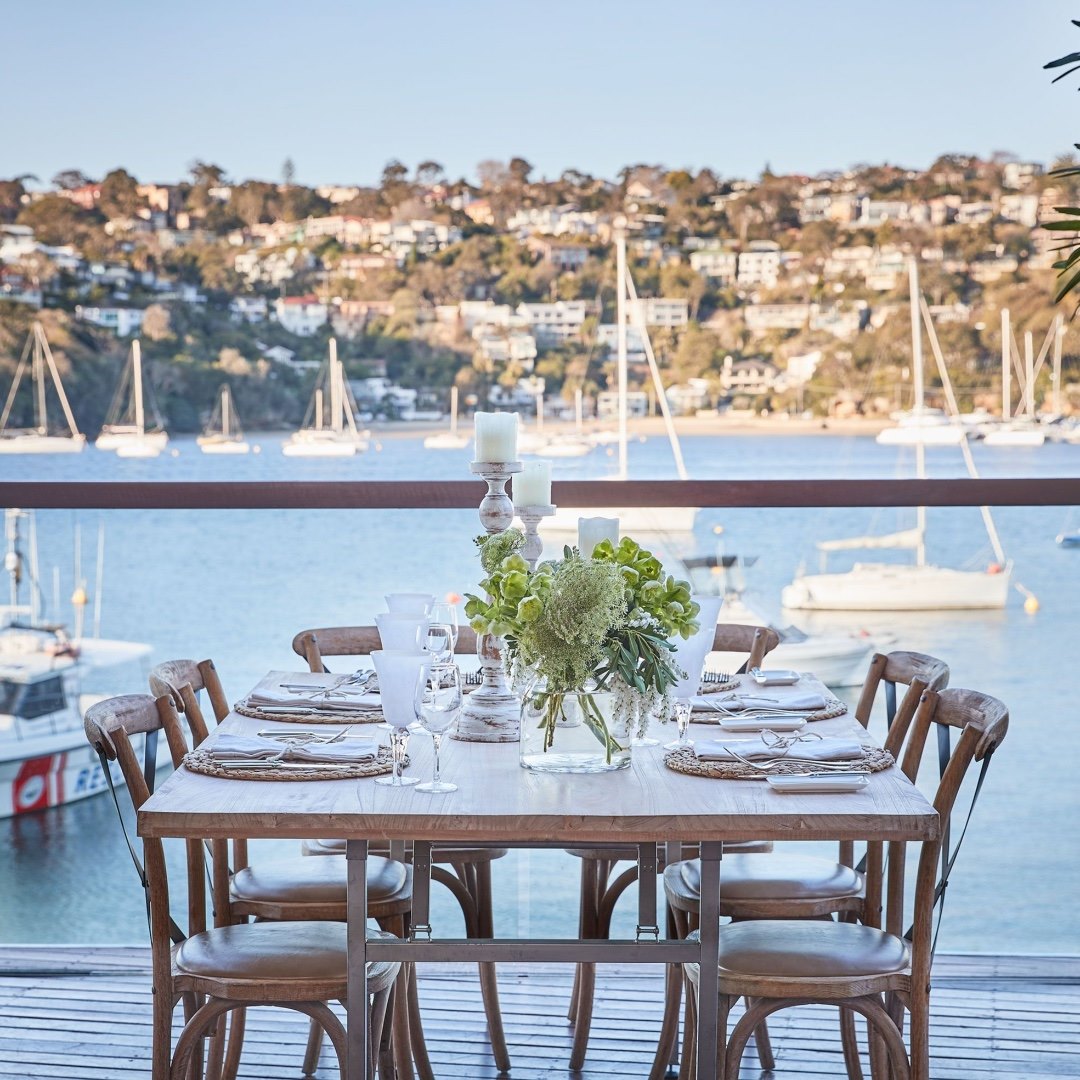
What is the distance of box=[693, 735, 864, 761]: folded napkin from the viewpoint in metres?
1.90

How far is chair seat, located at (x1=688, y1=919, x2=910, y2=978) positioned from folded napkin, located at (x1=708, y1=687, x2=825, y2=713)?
33 cm

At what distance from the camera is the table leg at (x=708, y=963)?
1.75 meters

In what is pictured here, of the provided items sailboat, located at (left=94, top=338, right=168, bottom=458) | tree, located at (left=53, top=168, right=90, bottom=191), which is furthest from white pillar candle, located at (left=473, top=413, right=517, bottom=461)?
tree, located at (left=53, top=168, right=90, bottom=191)

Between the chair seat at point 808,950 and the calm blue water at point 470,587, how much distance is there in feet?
3.44

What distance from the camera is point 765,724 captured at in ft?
6.93

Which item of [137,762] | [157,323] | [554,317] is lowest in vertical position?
[137,762]

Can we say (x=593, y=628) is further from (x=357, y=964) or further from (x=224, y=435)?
(x=224, y=435)

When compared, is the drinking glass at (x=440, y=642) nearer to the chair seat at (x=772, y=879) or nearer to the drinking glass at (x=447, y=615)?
the drinking glass at (x=447, y=615)

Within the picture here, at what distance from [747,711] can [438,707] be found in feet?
1.87

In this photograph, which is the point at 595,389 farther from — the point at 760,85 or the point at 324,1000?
the point at 324,1000

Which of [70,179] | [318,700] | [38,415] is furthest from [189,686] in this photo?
[70,179]

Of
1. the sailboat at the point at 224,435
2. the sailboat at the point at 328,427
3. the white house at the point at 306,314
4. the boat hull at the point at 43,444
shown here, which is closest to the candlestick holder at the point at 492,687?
the sailboat at the point at 328,427

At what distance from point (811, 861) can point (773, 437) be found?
382 inches

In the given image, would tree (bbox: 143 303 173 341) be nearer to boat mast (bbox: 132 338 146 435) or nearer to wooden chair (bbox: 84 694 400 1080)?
boat mast (bbox: 132 338 146 435)
